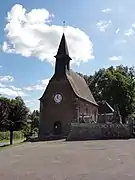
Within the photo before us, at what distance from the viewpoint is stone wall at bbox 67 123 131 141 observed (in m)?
42.1

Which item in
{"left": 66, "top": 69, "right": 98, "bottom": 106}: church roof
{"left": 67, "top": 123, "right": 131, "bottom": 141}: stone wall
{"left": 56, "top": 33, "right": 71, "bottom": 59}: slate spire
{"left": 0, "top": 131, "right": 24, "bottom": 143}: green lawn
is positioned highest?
{"left": 56, "top": 33, "right": 71, "bottom": 59}: slate spire

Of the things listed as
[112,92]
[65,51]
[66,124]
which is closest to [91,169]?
[66,124]

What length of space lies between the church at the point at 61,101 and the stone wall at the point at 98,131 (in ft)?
32.5

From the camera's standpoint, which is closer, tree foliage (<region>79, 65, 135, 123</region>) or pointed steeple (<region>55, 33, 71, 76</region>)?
pointed steeple (<region>55, 33, 71, 76</region>)

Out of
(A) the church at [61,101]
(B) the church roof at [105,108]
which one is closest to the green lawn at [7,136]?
(A) the church at [61,101]

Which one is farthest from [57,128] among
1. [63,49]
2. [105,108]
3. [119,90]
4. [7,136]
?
[119,90]

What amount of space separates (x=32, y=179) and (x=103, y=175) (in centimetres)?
268

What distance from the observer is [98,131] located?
43094 millimetres

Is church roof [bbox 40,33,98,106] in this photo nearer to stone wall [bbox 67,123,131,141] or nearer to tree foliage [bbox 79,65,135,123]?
tree foliage [bbox 79,65,135,123]

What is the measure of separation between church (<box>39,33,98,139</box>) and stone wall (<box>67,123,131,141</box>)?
390 inches

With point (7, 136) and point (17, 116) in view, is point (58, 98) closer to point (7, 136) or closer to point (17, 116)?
point (7, 136)

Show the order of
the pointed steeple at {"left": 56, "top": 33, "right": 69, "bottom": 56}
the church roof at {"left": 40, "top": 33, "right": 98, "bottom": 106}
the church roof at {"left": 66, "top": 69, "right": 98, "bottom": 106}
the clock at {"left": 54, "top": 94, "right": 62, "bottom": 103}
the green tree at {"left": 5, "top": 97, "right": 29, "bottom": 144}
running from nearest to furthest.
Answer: the green tree at {"left": 5, "top": 97, "right": 29, "bottom": 144}
the clock at {"left": 54, "top": 94, "right": 62, "bottom": 103}
the church roof at {"left": 66, "top": 69, "right": 98, "bottom": 106}
the church roof at {"left": 40, "top": 33, "right": 98, "bottom": 106}
the pointed steeple at {"left": 56, "top": 33, "right": 69, "bottom": 56}

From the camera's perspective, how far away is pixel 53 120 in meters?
56.1

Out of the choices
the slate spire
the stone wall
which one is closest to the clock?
the slate spire
